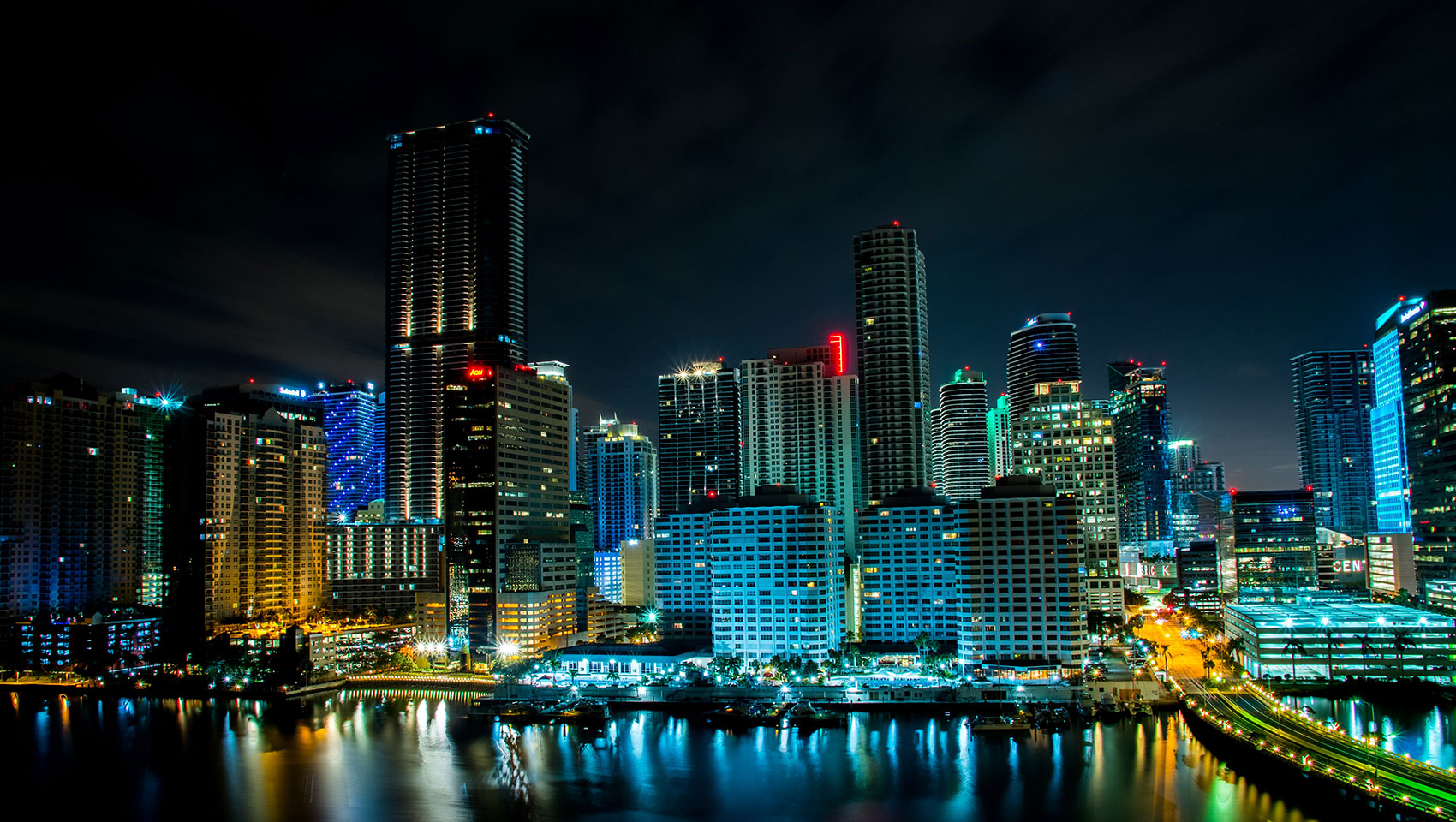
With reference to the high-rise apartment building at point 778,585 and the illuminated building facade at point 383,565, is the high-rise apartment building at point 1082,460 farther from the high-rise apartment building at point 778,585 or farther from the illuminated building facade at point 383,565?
the illuminated building facade at point 383,565

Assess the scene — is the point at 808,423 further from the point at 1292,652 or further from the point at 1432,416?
the point at 1432,416

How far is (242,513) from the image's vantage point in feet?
317

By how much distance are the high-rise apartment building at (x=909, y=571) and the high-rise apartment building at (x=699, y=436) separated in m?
44.5

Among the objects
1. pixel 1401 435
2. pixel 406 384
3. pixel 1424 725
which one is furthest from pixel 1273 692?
pixel 406 384

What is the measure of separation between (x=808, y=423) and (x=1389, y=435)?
6911 cm

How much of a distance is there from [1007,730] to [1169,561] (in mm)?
82673

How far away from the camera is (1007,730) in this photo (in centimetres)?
5488

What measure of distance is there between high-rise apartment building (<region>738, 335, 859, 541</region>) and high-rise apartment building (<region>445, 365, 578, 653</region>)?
90.8ft

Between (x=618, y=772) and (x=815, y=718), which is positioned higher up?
(x=815, y=718)

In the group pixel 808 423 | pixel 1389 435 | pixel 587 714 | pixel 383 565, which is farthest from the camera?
pixel 1389 435

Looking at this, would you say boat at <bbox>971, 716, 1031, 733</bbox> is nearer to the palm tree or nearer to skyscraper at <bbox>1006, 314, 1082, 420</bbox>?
the palm tree

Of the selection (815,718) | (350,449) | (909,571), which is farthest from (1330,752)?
(350,449)

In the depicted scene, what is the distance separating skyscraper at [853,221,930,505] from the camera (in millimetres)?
93625

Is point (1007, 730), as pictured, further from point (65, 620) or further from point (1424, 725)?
point (65, 620)
